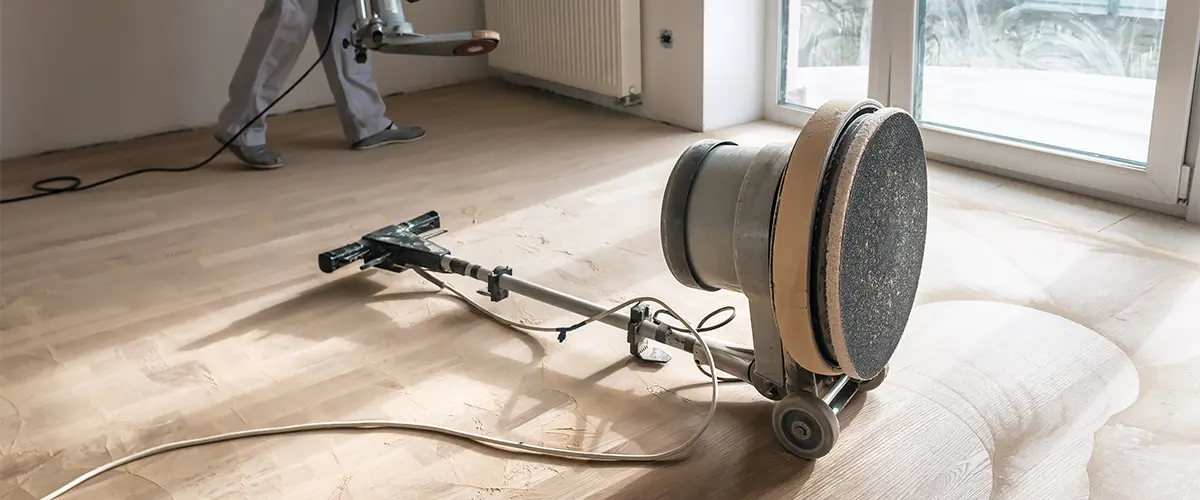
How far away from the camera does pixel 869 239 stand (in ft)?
4.26

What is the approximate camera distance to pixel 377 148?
3.32m

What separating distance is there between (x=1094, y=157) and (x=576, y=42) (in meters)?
1.80

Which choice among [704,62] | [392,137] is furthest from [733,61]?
[392,137]

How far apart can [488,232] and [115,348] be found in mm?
894

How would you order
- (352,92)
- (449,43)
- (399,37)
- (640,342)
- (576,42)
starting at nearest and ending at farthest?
(640,342) → (449,43) → (399,37) → (352,92) → (576,42)

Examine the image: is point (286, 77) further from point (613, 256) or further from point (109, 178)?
point (613, 256)

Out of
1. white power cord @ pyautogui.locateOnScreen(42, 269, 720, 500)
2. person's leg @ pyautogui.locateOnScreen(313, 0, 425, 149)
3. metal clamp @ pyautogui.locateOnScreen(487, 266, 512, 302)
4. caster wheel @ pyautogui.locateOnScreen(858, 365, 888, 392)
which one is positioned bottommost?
white power cord @ pyautogui.locateOnScreen(42, 269, 720, 500)

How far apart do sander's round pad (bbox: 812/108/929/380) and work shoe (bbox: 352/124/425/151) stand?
7.36 feet

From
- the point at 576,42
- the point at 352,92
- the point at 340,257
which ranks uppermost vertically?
the point at 576,42

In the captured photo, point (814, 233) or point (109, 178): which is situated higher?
point (814, 233)

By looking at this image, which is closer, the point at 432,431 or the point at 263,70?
the point at 432,431

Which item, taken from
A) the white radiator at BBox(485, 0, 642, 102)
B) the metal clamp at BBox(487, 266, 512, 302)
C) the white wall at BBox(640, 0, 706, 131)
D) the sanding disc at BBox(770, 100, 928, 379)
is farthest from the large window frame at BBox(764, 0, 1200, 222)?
the metal clamp at BBox(487, 266, 512, 302)

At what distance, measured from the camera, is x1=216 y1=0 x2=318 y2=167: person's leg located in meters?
2.99

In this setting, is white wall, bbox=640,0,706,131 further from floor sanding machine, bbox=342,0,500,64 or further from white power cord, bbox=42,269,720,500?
white power cord, bbox=42,269,720,500
